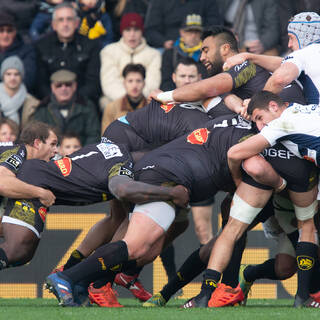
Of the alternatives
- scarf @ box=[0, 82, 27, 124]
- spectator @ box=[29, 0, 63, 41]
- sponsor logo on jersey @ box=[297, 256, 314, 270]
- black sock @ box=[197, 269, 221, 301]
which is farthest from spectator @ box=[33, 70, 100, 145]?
sponsor logo on jersey @ box=[297, 256, 314, 270]

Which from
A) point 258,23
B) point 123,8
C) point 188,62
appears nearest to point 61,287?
point 188,62

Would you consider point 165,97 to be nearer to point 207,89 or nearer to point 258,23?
point 207,89

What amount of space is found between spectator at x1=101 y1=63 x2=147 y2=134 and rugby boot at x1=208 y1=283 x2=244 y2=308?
4.73 meters

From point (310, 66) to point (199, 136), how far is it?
1171mm

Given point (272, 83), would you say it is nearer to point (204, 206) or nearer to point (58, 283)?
point (58, 283)

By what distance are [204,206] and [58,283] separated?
159 inches

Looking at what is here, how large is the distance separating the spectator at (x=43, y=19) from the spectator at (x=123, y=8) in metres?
0.79

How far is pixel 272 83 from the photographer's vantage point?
27.1 feet

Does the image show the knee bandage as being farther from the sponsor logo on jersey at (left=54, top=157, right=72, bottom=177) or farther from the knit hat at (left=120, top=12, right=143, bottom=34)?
the knit hat at (left=120, top=12, right=143, bottom=34)

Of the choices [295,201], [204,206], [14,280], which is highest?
[295,201]

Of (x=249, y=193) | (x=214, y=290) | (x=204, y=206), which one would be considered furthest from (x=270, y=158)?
(x=204, y=206)

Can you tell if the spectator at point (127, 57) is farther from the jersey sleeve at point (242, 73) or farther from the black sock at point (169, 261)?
the jersey sleeve at point (242, 73)

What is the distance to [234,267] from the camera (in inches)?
332

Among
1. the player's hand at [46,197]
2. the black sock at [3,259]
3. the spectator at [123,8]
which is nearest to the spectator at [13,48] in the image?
the spectator at [123,8]
